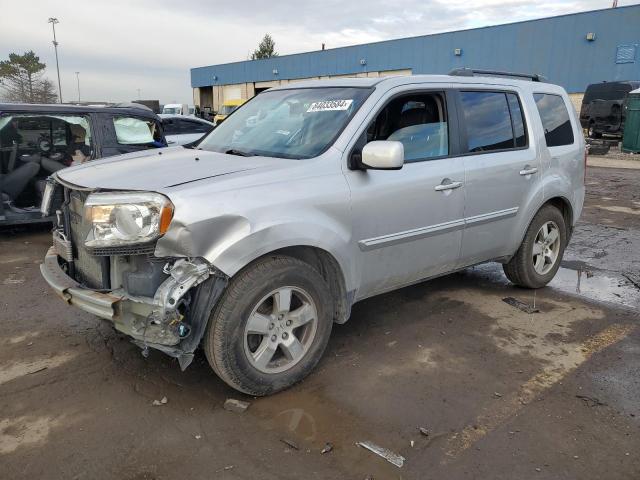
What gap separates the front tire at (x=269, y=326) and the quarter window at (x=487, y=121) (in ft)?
6.08

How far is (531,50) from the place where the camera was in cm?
2681

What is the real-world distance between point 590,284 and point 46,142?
679cm

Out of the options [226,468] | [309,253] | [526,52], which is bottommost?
[226,468]

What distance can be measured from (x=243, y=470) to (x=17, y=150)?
5.95m

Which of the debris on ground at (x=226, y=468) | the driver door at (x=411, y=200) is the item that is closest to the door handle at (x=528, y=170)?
the driver door at (x=411, y=200)

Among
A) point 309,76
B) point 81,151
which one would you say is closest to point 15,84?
point 309,76

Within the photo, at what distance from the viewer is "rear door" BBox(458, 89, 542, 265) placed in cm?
409

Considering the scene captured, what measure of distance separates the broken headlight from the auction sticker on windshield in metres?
1.45

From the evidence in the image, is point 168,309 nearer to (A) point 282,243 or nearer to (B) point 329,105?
(A) point 282,243

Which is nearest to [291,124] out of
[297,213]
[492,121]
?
[297,213]

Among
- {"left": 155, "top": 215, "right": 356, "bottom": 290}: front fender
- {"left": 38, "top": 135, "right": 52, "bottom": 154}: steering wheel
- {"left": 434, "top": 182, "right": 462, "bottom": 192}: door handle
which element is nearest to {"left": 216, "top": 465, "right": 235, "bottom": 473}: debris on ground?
{"left": 155, "top": 215, "right": 356, "bottom": 290}: front fender

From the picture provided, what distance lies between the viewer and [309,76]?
39250 millimetres

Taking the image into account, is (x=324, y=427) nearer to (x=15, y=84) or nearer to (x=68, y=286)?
(x=68, y=286)

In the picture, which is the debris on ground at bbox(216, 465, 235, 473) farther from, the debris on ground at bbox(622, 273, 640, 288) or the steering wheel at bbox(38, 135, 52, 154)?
the steering wheel at bbox(38, 135, 52, 154)
